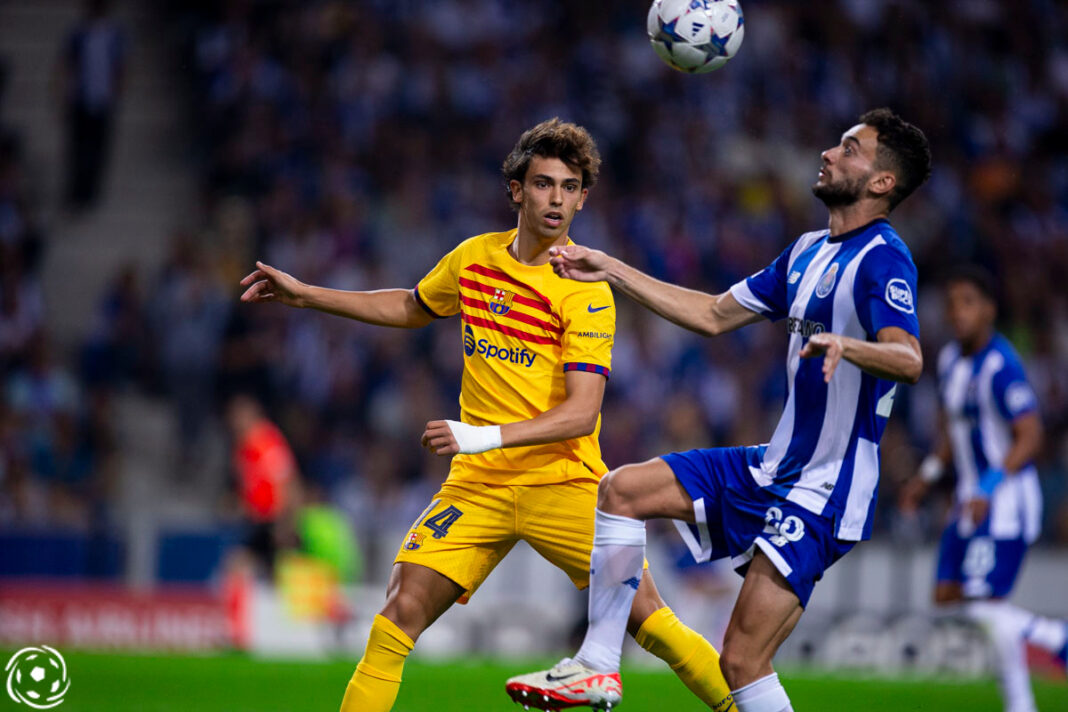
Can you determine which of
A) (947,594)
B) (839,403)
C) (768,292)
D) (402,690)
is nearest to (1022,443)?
(947,594)

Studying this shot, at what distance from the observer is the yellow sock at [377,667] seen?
211 inches

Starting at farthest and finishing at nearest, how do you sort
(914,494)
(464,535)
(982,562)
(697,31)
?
1. (914,494)
2. (982,562)
3. (697,31)
4. (464,535)

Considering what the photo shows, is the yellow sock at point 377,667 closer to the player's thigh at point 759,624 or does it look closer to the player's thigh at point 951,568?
the player's thigh at point 759,624

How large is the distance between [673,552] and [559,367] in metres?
7.19

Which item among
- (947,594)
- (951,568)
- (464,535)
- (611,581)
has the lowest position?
(947,594)

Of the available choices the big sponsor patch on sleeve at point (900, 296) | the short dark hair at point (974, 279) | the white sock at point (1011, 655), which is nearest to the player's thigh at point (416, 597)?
the big sponsor patch on sleeve at point (900, 296)

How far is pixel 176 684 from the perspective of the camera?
9.13 meters

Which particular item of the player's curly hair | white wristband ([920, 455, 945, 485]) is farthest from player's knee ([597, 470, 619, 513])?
white wristband ([920, 455, 945, 485])

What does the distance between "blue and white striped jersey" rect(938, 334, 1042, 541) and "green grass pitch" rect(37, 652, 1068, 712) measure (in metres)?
1.34

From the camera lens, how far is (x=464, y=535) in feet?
17.9

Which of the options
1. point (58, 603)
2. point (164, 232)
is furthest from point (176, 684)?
point (164, 232)

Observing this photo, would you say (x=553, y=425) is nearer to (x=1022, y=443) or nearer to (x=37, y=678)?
(x=1022, y=443)

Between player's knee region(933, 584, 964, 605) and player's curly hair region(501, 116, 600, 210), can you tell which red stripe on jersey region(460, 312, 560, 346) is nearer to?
player's curly hair region(501, 116, 600, 210)

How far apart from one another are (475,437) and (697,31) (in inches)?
82.2
